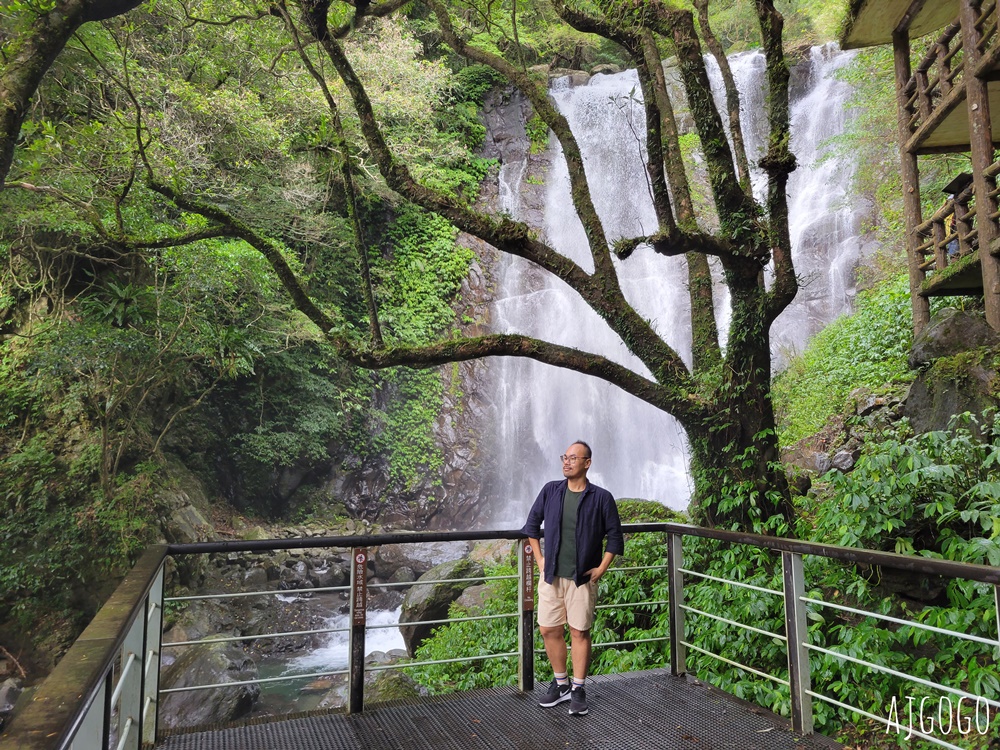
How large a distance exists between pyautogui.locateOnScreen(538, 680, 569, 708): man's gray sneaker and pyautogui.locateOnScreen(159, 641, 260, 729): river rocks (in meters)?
4.10

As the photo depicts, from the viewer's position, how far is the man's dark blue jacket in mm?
3400

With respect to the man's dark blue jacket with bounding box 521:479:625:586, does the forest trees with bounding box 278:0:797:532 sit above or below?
above

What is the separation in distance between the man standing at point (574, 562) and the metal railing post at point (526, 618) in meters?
0.25

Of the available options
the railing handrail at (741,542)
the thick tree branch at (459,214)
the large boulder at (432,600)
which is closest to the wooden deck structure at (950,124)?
the thick tree branch at (459,214)

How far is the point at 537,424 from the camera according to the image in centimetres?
1661

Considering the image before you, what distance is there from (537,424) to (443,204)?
11554 mm

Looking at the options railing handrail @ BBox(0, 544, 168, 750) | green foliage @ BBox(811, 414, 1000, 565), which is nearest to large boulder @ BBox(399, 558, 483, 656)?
green foliage @ BBox(811, 414, 1000, 565)

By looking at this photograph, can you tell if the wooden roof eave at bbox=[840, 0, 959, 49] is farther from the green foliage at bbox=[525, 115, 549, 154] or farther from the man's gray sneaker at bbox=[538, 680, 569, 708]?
the green foliage at bbox=[525, 115, 549, 154]

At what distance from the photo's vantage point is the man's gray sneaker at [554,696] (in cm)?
351

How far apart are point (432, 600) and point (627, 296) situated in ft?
33.4

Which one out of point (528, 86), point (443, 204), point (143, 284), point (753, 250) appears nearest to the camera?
point (753, 250)

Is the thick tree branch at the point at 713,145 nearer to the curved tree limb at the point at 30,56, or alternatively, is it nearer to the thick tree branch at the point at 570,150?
the thick tree branch at the point at 570,150

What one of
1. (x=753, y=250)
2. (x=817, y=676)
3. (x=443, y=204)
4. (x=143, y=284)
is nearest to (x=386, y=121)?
(x=143, y=284)

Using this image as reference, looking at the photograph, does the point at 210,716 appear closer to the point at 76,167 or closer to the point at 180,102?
the point at 76,167
